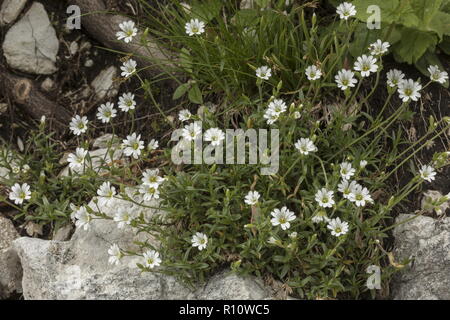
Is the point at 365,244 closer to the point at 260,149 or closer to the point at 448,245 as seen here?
the point at 448,245

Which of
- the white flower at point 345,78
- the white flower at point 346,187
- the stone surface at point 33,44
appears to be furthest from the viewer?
the stone surface at point 33,44

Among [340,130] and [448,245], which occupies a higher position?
[340,130]

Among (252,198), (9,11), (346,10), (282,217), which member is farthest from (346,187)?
(9,11)

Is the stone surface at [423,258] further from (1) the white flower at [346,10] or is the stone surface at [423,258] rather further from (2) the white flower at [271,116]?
(1) the white flower at [346,10]

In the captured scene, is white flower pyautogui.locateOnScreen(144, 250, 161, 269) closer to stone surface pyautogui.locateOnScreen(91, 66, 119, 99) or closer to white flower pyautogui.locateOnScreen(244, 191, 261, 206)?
white flower pyautogui.locateOnScreen(244, 191, 261, 206)

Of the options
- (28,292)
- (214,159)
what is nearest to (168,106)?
(214,159)

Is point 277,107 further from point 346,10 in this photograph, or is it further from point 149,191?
point 149,191

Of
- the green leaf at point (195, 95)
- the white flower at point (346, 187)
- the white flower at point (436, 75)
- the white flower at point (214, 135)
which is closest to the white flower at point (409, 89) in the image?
the white flower at point (436, 75)
